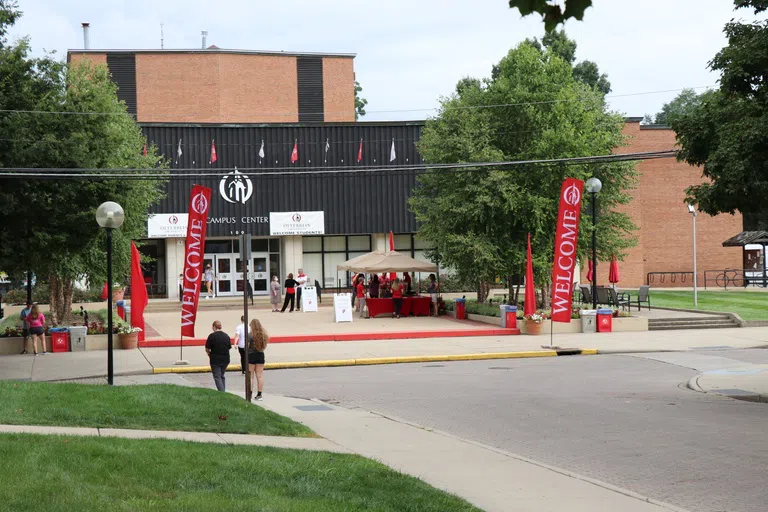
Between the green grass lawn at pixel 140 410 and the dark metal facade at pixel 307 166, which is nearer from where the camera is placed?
the green grass lawn at pixel 140 410

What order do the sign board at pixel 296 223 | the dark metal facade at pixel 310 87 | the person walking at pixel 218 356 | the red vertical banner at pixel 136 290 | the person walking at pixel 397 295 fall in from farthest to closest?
1. the dark metal facade at pixel 310 87
2. the sign board at pixel 296 223
3. the person walking at pixel 397 295
4. the red vertical banner at pixel 136 290
5. the person walking at pixel 218 356

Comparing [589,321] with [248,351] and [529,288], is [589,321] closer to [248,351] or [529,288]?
[529,288]

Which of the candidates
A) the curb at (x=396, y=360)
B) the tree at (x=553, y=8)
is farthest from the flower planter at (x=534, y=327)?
the tree at (x=553, y=8)

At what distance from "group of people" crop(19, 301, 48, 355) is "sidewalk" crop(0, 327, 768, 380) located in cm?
70

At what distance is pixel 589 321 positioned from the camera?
102 feet

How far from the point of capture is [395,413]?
49.3 feet

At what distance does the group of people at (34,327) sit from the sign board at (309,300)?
15398 mm

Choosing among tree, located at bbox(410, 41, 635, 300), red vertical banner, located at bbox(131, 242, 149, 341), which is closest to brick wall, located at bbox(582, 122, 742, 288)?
tree, located at bbox(410, 41, 635, 300)

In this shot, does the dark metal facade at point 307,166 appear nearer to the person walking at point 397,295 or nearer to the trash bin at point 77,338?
the person walking at point 397,295

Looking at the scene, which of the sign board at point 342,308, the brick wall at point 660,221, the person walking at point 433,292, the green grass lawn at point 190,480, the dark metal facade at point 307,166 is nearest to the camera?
the green grass lawn at point 190,480

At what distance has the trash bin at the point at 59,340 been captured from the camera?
26.4 metres

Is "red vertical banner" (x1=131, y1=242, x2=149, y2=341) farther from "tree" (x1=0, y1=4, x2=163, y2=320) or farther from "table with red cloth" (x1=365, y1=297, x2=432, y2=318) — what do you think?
"table with red cloth" (x1=365, y1=297, x2=432, y2=318)

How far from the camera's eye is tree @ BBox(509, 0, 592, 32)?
420 centimetres

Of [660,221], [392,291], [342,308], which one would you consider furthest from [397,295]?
[660,221]
